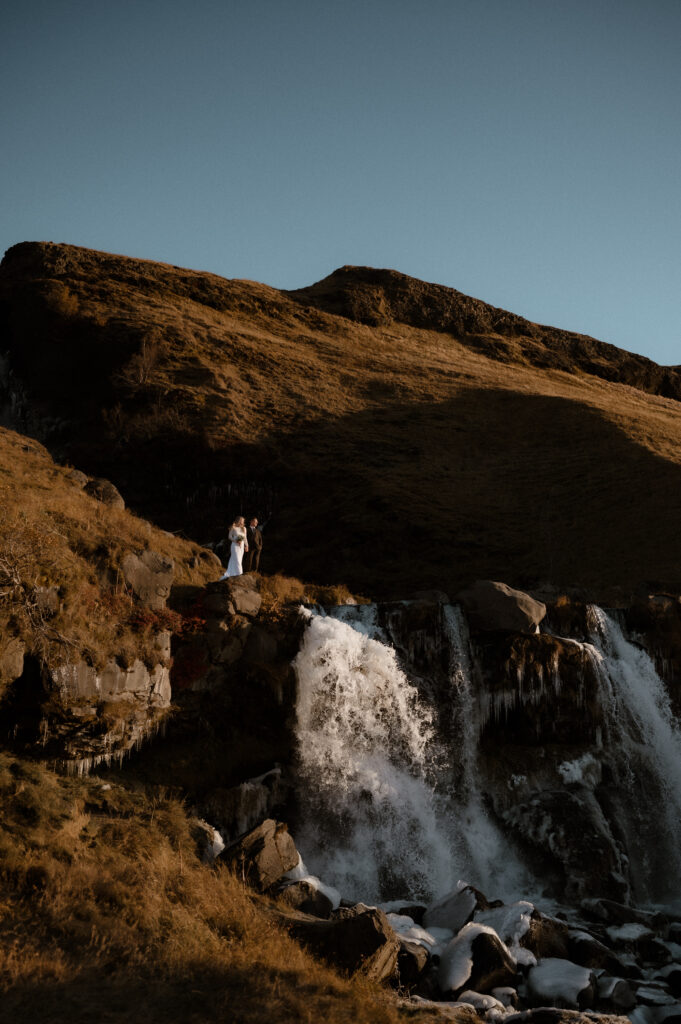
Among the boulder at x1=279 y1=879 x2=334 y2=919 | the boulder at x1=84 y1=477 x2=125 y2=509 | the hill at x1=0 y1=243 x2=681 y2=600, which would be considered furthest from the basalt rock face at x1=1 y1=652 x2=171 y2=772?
the hill at x1=0 y1=243 x2=681 y2=600

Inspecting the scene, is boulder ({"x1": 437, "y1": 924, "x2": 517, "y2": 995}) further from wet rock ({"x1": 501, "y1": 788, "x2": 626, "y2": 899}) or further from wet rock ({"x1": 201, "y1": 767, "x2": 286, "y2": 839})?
wet rock ({"x1": 501, "y1": 788, "x2": 626, "y2": 899})

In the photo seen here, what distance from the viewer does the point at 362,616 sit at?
Result: 1980 centimetres

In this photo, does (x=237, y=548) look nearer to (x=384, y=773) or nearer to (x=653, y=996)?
(x=384, y=773)

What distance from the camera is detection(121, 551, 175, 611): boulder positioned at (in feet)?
54.4

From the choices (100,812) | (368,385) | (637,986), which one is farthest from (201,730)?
(368,385)

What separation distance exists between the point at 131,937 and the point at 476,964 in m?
5.30

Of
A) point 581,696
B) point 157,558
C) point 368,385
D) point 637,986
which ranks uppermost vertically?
point 368,385

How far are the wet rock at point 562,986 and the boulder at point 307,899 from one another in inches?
134

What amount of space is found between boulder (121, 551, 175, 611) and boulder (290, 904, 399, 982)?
801 cm

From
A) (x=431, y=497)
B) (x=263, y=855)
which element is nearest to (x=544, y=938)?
Result: (x=263, y=855)

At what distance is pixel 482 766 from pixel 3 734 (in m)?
11.1

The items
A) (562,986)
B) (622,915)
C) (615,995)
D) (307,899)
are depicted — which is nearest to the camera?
(562,986)

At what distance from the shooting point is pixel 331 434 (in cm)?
4638

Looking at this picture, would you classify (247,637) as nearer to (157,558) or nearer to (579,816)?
(157,558)
